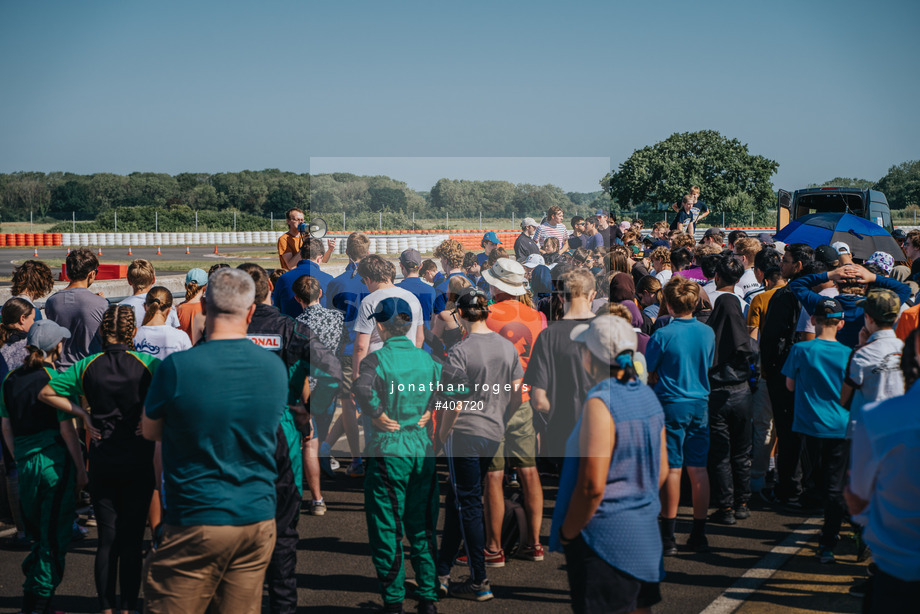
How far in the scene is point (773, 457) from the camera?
7.41 metres

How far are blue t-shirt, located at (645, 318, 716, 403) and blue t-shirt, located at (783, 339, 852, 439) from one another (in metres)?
0.83

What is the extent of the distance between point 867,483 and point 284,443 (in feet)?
9.29

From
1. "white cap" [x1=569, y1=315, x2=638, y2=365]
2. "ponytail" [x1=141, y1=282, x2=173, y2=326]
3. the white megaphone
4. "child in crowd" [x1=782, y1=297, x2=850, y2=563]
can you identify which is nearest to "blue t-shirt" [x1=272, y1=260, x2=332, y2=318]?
the white megaphone

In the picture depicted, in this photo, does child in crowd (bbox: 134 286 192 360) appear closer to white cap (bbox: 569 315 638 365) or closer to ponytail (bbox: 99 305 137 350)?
ponytail (bbox: 99 305 137 350)

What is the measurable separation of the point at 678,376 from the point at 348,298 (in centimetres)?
299

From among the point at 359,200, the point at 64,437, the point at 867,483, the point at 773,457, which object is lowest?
the point at 773,457

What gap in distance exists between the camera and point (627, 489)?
3213mm

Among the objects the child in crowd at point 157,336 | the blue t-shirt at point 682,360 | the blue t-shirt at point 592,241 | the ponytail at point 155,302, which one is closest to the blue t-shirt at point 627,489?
the blue t-shirt at point 682,360

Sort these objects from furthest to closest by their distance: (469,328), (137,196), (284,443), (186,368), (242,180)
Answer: (242,180), (137,196), (469,328), (284,443), (186,368)

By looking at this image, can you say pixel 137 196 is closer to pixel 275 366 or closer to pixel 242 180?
pixel 242 180

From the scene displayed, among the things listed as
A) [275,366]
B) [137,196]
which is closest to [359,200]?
[275,366]

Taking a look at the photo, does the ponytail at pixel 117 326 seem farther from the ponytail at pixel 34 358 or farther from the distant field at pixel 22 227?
the distant field at pixel 22 227

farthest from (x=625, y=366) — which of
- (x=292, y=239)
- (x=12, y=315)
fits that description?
(x=292, y=239)

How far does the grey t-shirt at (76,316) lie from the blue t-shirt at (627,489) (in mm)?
4596
